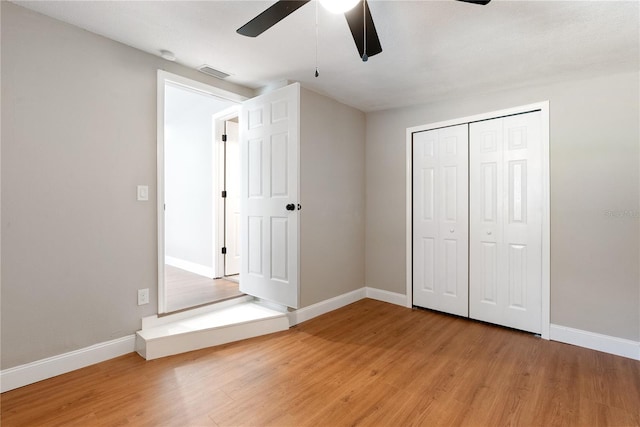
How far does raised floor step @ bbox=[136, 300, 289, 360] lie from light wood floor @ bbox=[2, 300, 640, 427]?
0.09m

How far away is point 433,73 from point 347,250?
2.06 metres

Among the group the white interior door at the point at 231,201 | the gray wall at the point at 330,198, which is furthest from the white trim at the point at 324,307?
the white interior door at the point at 231,201

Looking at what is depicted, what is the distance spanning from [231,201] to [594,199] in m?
4.02

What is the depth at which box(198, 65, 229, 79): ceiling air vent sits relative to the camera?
2.77m

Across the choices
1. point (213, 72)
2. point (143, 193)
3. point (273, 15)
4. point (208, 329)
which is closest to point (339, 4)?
point (273, 15)

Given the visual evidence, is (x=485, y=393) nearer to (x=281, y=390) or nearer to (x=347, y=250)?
(x=281, y=390)

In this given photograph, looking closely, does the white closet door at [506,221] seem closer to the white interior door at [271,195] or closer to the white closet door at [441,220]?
the white closet door at [441,220]

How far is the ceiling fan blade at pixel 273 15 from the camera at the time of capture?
144 cm

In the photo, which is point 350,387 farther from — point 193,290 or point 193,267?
point 193,267

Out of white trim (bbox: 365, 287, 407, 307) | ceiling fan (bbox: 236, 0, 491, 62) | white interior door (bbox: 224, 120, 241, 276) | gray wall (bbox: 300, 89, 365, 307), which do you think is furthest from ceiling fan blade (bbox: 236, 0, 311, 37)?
white trim (bbox: 365, 287, 407, 307)

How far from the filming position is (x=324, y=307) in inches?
134

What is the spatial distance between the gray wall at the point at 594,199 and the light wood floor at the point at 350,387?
1.28 feet

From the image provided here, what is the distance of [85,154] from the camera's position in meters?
2.23

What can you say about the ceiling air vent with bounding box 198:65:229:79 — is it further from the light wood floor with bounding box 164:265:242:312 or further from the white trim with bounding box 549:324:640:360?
the white trim with bounding box 549:324:640:360
